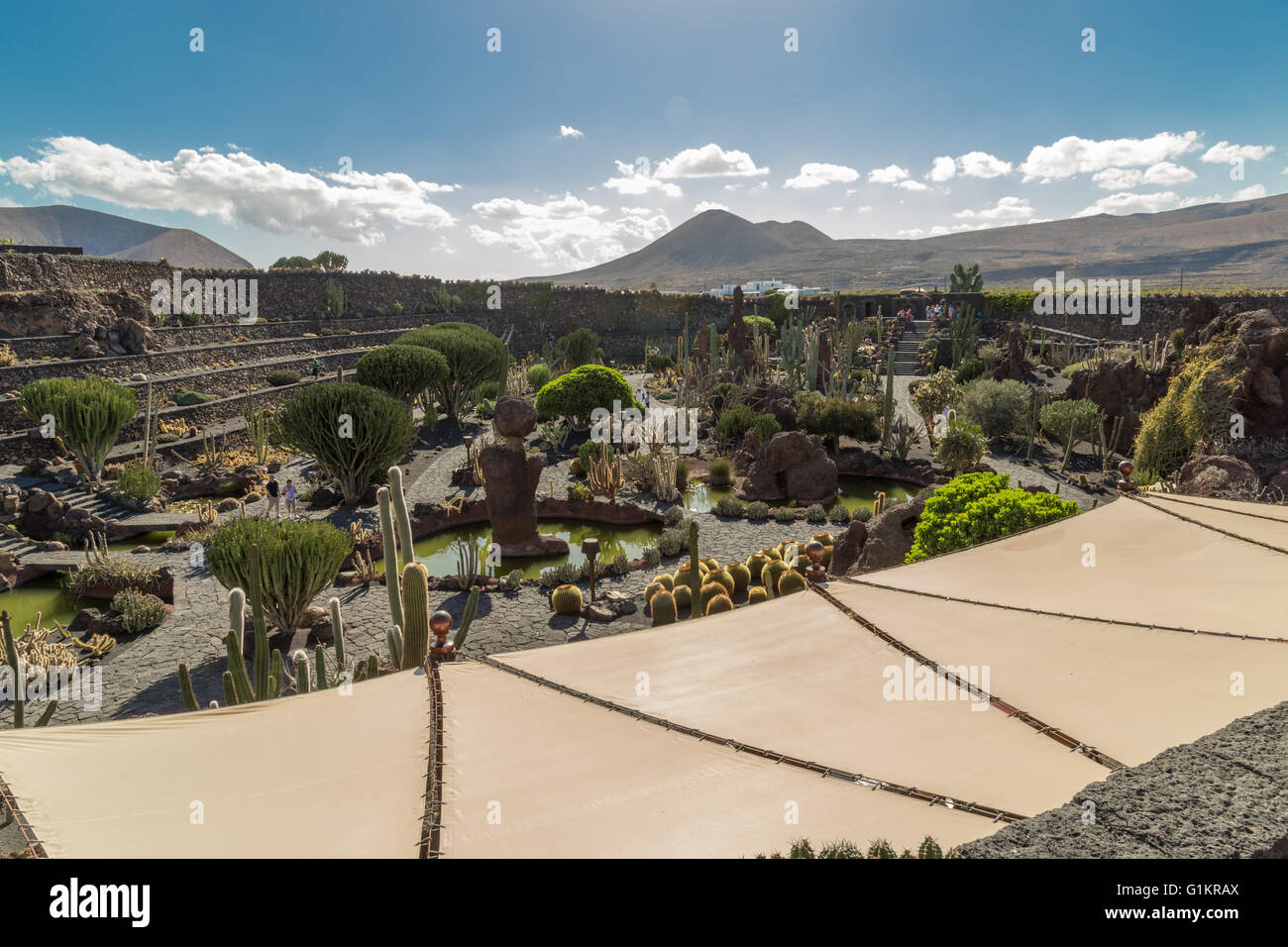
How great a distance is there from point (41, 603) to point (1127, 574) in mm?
13166

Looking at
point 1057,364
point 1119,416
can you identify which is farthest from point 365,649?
point 1057,364

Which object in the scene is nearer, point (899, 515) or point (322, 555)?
point (322, 555)

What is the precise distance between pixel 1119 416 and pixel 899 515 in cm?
1114

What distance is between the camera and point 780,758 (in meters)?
3.08

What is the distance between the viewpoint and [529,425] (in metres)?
11.9

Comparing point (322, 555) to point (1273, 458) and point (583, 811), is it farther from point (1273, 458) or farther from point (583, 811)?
point (1273, 458)

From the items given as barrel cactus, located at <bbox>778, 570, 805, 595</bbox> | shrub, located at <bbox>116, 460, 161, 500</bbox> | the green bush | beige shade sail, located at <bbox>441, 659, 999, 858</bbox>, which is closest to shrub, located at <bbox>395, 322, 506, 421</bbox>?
shrub, located at <bbox>116, 460, 161, 500</bbox>

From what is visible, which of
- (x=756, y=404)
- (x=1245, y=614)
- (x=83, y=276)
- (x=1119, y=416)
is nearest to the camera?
(x=1245, y=614)

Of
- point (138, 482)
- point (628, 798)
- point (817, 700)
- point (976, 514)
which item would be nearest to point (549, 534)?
point (976, 514)

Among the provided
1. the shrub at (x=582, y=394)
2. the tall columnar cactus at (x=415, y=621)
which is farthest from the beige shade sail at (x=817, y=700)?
the shrub at (x=582, y=394)

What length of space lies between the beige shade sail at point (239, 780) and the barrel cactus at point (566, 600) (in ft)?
17.7

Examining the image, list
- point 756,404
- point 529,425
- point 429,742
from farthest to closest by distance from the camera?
point 756,404
point 529,425
point 429,742

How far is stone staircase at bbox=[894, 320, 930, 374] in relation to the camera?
32.0 meters

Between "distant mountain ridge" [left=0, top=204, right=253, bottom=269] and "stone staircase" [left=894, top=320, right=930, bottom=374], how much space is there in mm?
165552
